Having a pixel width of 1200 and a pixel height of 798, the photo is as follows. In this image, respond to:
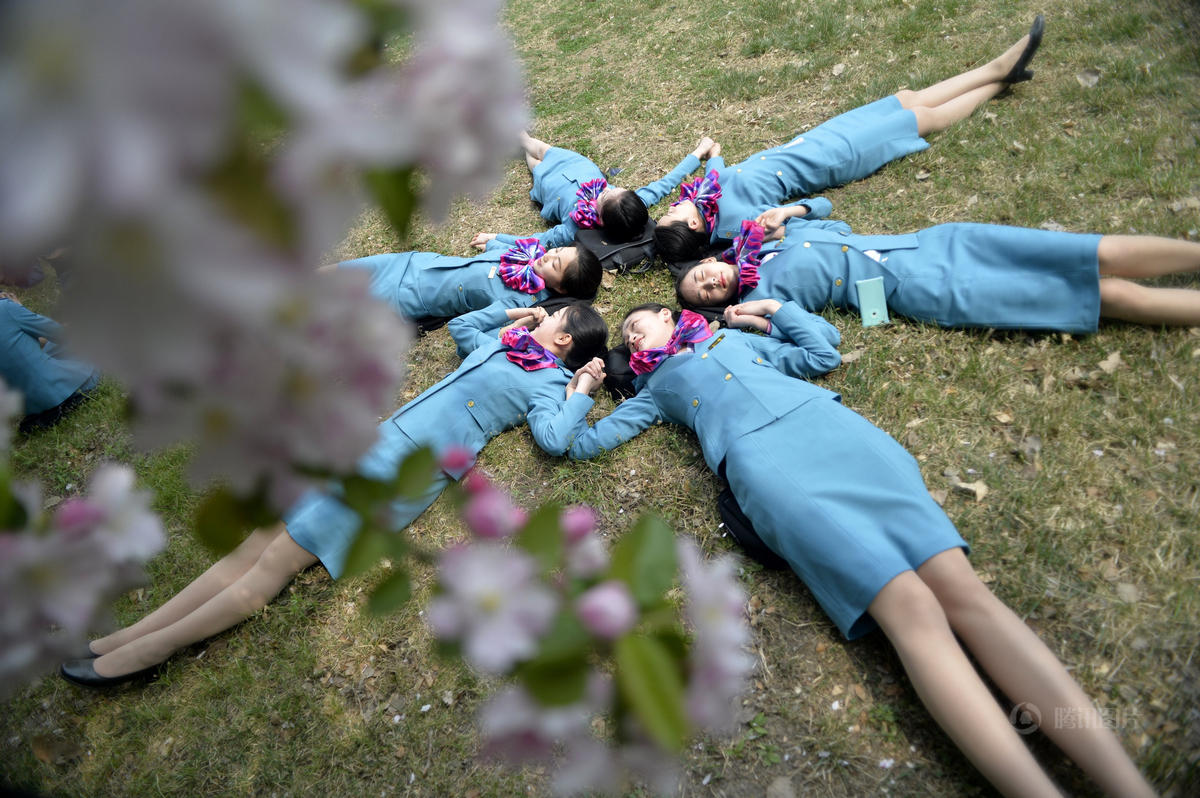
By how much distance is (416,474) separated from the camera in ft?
2.29

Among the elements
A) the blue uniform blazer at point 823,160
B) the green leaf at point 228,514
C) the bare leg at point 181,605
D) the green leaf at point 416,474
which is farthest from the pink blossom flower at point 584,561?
the blue uniform blazer at point 823,160

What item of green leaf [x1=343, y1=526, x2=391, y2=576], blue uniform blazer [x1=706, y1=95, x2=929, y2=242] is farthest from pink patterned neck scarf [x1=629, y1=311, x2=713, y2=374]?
green leaf [x1=343, y1=526, x2=391, y2=576]

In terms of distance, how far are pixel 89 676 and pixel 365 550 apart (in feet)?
9.28

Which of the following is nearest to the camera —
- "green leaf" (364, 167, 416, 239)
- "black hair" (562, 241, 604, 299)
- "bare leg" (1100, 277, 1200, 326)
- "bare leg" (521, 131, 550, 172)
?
"green leaf" (364, 167, 416, 239)

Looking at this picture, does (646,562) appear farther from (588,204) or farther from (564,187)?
(564,187)

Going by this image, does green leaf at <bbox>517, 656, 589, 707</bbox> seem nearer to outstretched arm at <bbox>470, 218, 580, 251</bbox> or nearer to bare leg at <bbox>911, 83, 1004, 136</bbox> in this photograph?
outstretched arm at <bbox>470, 218, 580, 251</bbox>

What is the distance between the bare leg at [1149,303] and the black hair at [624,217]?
236 centimetres

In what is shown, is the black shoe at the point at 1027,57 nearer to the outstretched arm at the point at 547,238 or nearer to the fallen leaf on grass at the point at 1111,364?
the fallen leaf on grass at the point at 1111,364

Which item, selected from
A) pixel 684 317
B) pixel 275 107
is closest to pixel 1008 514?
pixel 684 317

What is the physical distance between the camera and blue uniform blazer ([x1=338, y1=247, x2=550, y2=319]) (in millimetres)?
4016

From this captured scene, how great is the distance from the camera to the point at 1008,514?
236 cm

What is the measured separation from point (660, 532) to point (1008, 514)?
2133 mm

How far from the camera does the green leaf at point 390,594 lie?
720mm

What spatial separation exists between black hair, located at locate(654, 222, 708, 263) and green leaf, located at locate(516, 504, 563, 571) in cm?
332
